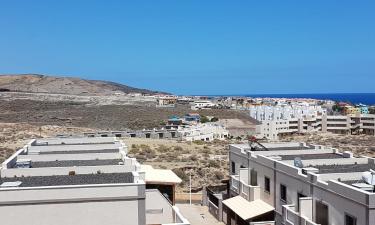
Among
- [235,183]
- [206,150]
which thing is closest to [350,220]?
[235,183]

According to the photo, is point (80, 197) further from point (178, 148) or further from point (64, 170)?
point (178, 148)

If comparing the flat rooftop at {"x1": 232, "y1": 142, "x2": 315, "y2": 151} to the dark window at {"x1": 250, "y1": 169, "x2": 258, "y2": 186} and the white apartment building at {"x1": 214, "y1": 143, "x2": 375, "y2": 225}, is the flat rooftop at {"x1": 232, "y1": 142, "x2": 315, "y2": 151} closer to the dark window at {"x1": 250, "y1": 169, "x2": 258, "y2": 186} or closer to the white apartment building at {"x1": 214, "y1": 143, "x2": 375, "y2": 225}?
the white apartment building at {"x1": 214, "y1": 143, "x2": 375, "y2": 225}

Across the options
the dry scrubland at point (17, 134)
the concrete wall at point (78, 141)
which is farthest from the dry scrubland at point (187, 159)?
the dry scrubland at point (17, 134)

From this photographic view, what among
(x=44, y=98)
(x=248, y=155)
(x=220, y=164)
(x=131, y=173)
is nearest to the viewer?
(x=131, y=173)

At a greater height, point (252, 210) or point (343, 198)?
point (343, 198)

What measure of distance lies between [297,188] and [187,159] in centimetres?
3074

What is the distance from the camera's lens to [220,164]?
50438 mm

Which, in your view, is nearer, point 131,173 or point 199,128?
point 131,173

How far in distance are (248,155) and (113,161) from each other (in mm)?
8487

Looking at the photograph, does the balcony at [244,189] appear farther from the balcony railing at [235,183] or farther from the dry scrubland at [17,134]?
the dry scrubland at [17,134]

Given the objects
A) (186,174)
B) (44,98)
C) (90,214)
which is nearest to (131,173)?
(90,214)

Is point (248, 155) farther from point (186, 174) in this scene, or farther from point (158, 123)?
point (158, 123)

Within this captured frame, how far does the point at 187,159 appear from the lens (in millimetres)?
53875

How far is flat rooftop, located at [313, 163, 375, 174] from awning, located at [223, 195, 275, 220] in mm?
3333
